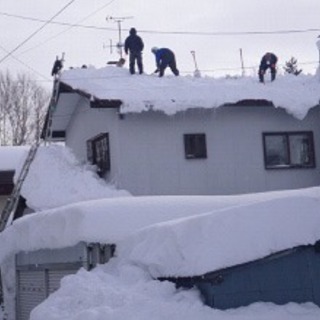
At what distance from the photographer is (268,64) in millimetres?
21969

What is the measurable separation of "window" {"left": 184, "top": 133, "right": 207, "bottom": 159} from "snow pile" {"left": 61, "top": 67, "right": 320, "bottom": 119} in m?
0.96

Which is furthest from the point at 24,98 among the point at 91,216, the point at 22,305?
the point at 91,216

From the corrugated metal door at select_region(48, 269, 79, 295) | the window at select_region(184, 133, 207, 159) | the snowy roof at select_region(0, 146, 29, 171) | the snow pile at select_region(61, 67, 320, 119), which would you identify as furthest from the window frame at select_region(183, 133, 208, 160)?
the snowy roof at select_region(0, 146, 29, 171)

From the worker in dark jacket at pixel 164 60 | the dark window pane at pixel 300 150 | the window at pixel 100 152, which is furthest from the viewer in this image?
the worker in dark jacket at pixel 164 60

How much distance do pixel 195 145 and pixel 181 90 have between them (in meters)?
1.61

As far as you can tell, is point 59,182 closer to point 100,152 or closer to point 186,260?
point 100,152

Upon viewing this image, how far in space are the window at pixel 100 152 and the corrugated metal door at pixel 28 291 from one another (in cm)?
393

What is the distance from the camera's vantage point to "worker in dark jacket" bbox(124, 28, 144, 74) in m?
21.3

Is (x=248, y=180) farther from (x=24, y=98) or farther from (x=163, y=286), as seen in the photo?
(x=24, y=98)

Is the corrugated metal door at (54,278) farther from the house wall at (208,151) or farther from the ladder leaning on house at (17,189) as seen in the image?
the ladder leaning on house at (17,189)

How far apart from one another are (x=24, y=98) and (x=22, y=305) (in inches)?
1468

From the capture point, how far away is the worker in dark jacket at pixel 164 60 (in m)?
21.7

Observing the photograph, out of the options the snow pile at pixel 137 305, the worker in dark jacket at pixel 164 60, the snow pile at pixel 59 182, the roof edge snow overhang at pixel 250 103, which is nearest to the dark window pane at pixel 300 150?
the roof edge snow overhang at pixel 250 103

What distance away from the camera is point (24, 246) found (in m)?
16.6
